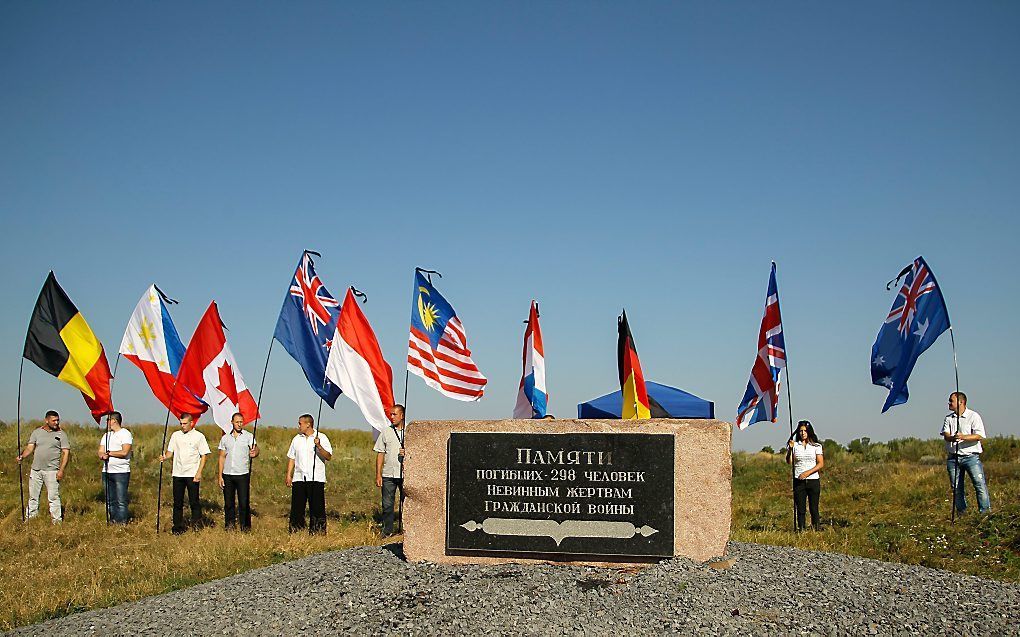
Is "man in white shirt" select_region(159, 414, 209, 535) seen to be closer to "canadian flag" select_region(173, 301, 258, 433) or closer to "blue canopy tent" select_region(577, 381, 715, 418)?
"canadian flag" select_region(173, 301, 258, 433)

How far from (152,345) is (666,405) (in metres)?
9.24

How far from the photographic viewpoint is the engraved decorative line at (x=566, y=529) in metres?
8.21

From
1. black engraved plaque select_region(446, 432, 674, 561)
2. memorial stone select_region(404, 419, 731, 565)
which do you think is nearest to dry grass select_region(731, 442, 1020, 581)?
memorial stone select_region(404, 419, 731, 565)

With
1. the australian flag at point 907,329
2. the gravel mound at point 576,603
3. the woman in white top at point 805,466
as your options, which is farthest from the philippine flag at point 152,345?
the australian flag at point 907,329

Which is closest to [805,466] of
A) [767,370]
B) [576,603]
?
[767,370]

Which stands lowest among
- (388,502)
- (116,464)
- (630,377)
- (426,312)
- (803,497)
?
(803,497)

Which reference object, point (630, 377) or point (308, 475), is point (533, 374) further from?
point (308, 475)

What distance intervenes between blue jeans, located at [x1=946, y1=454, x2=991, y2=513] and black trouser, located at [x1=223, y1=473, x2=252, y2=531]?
32.1 ft

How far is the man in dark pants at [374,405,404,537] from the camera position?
36.9 ft

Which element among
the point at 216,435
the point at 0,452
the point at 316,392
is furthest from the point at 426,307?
the point at 216,435

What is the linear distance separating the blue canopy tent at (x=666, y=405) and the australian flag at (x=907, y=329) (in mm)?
4047

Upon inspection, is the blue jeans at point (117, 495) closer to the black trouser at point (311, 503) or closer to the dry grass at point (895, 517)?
the black trouser at point (311, 503)

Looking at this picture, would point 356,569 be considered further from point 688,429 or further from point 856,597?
point 856,597

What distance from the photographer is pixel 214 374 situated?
44.2ft
